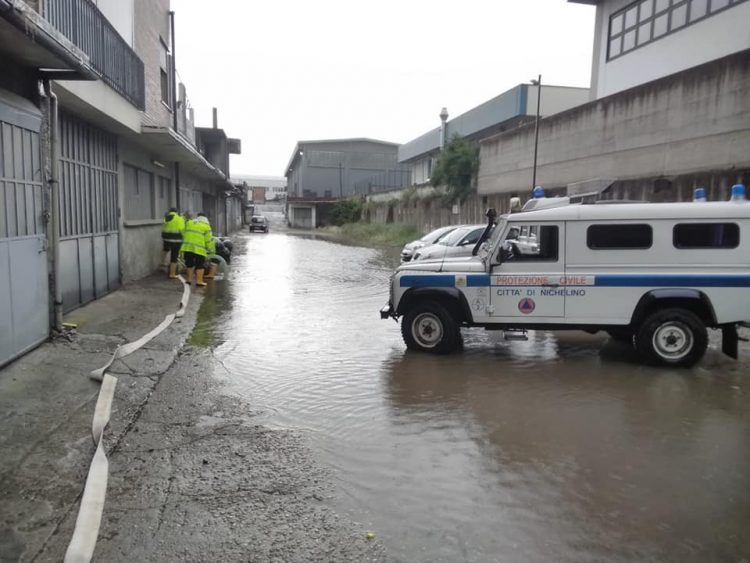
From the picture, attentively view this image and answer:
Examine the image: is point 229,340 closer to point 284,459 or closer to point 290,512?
point 284,459

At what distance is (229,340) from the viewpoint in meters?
8.84

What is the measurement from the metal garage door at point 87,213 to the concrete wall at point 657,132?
12.3 m

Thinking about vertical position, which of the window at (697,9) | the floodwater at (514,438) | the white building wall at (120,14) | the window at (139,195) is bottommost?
the floodwater at (514,438)

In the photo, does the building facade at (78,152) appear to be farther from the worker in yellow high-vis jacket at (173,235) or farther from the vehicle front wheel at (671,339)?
the vehicle front wheel at (671,339)

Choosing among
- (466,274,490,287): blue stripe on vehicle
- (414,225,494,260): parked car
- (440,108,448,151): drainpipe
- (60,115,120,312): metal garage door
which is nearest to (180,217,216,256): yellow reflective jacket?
(60,115,120,312): metal garage door

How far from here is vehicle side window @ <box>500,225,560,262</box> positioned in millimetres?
7605

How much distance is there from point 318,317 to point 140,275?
5869mm

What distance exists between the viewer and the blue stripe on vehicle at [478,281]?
771 cm

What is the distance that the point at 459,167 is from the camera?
2803 cm

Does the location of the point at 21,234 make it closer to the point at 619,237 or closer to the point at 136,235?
the point at 619,237

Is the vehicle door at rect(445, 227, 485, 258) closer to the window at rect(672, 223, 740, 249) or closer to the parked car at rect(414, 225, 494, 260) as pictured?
the parked car at rect(414, 225, 494, 260)

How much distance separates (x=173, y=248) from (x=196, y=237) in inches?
68.0

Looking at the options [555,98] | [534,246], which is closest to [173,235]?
[534,246]

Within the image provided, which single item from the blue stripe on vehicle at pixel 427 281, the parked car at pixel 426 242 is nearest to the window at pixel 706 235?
the blue stripe on vehicle at pixel 427 281
